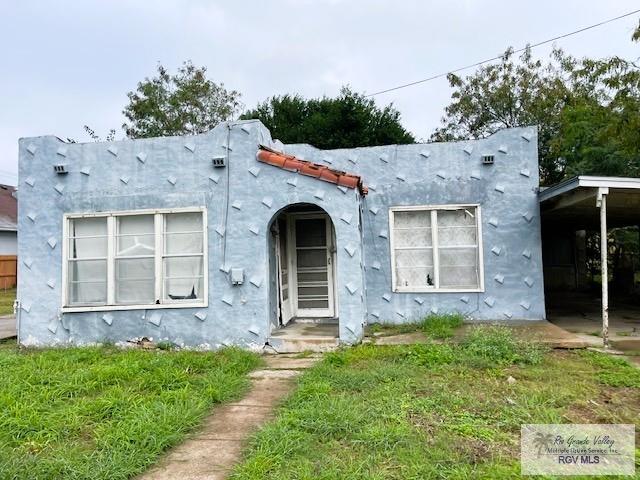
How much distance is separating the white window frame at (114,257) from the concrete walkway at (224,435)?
2.17 meters

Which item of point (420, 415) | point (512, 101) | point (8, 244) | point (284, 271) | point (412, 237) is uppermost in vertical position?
point (512, 101)

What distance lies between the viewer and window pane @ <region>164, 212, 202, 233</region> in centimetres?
734

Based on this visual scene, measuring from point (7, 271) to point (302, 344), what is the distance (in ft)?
65.3

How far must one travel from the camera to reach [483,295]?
8258mm

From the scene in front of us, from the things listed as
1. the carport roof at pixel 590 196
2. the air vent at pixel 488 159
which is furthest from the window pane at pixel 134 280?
the carport roof at pixel 590 196

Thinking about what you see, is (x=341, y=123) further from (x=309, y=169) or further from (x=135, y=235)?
(x=135, y=235)

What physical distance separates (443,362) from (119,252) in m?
5.56

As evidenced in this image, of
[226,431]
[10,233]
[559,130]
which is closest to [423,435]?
[226,431]

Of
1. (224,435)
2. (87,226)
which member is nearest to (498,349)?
(224,435)

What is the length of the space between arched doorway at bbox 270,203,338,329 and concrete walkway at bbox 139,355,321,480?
306 cm

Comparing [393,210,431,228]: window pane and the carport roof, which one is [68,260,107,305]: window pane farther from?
the carport roof

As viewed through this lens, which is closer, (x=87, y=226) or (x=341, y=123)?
(x=87, y=226)

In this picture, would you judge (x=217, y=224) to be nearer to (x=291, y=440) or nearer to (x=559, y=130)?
(x=291, y=440)

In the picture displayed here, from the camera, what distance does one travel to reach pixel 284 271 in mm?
8578
